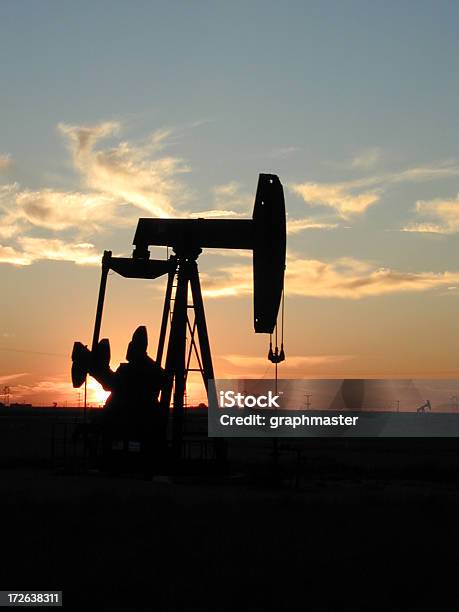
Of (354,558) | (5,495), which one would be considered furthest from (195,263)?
(354,558)

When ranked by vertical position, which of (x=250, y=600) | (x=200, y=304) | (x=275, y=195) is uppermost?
(x=275, y=195)

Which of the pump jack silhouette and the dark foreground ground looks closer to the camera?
the dark foreground ground

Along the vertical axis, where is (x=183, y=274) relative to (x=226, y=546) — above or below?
above

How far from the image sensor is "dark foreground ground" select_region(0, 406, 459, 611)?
24.2 feet

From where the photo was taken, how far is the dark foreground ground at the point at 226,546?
7371mm

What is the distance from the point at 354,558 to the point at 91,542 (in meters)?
2.88

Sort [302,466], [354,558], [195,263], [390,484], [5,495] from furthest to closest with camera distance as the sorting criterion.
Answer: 1. [302,466]
2. [390,484]
3. [195,263]
4. [5,495]
5. [354,558]

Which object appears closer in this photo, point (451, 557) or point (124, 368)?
point (451, 557)

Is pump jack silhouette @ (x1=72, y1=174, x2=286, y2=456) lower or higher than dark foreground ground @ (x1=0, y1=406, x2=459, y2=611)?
higher

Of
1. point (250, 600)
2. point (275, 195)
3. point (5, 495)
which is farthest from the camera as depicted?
point (275, 195)

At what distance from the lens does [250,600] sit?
7.17 m

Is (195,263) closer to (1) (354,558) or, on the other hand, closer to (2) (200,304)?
(2) (200,304)

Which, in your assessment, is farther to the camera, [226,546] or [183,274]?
[183,274]

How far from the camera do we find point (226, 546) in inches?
378
